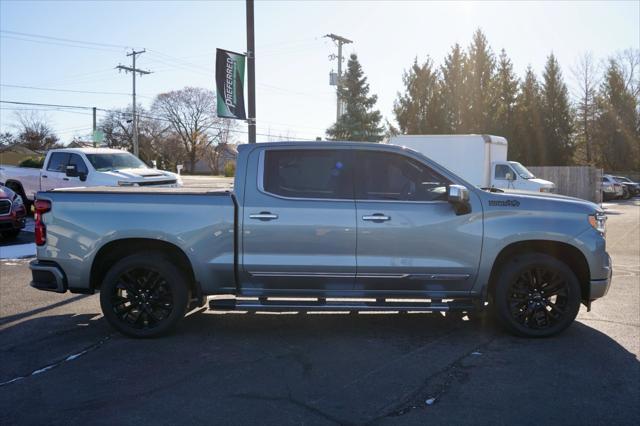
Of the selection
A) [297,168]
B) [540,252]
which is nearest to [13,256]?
[297,168]

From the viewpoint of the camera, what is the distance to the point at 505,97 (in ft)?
140

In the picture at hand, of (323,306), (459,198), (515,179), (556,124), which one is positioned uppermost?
(556,124)

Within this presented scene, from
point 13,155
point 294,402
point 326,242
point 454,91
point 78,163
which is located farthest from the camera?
point 13,155

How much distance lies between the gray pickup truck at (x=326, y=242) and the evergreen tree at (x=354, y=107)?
32137 millimetres

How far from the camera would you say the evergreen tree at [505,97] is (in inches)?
1642

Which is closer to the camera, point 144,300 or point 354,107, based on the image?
point 144,300

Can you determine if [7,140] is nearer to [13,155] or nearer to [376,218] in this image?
[13,155]

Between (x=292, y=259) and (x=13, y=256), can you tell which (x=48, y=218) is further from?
(x=13, y=256)

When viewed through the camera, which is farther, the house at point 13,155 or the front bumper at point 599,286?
the house at point 13,155

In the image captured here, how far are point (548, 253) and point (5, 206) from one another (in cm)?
1101

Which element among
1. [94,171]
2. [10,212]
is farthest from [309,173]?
[94,171]

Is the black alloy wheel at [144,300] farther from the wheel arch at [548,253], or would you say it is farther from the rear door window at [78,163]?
the rear door window at [78,163]

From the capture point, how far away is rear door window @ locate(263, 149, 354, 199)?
5.35 m

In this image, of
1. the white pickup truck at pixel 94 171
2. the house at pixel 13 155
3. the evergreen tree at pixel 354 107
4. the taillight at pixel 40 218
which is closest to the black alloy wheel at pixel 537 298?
the taillight at pixel 40 218
